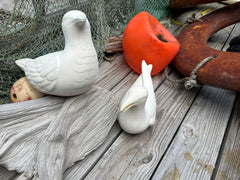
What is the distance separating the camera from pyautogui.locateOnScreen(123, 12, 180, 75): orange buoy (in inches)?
43.4

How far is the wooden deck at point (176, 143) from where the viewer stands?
0.74m

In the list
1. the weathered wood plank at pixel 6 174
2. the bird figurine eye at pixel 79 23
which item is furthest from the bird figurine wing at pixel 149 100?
the weathered wood plank at pixel 6 174

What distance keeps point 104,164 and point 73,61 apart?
1.39 feet

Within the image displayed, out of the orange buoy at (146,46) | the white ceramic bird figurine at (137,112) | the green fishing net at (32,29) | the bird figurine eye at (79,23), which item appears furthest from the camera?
the orange buoy at (146,46)

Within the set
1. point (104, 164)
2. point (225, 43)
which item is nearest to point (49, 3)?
point (104, 164)

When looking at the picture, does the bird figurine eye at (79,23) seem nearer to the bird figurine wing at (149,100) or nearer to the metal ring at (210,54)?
the bird figurine wing at (149,100)

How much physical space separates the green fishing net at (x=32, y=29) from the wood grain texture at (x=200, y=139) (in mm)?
674

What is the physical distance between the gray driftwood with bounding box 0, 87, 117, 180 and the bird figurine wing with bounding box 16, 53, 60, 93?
90 mm

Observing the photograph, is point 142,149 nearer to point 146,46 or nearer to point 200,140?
point 200,140

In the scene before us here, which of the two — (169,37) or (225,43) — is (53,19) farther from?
(225,43)

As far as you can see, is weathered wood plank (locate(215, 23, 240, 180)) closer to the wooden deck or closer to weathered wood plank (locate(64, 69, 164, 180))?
the wooden deck

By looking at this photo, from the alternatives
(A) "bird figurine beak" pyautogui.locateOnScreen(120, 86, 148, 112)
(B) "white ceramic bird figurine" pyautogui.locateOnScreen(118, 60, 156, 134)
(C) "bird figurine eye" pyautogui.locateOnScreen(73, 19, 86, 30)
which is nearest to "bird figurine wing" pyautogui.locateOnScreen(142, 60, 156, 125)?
(B) "white ceramic bird figurine" pyautogui.locateOnScreen(118, 60, 156, 134)

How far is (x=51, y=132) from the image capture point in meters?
0.70

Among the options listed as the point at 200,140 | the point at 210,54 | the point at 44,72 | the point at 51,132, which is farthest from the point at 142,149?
the point at 210,54
